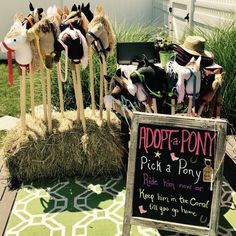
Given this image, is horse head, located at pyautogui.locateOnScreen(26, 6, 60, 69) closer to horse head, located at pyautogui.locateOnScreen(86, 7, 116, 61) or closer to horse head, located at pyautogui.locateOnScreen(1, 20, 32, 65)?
horse head, located at pyautogui.locateOnScreen(1, 20, 32, 65)

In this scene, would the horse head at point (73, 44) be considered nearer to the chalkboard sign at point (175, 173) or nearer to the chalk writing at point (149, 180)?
the chalkboard sign at point (175, 173)

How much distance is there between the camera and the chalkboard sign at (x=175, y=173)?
2.65 meters

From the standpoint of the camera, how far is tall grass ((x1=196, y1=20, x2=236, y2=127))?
512 centimetres

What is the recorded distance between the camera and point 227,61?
514 centimetres

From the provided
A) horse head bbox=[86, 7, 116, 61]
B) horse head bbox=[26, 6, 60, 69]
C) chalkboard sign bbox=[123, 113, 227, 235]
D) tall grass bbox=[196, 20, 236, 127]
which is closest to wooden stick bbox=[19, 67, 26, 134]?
horse head bbox=[26, 6, 60, 69]

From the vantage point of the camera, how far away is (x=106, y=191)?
379cm

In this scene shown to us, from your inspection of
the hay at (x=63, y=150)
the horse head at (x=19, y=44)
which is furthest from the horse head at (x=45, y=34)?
the hay at (x=63, y=150)

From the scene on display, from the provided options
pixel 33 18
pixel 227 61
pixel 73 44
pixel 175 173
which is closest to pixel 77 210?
pixel 175 173

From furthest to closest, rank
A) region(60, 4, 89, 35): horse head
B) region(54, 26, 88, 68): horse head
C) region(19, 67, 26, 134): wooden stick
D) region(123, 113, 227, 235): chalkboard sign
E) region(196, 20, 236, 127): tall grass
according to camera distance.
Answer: region(196, 20, 236, 127): tall grass → region(19, 67, 26, 134): wooden stick → region(60, 4, 89, 35): horse head → region(54, 26, 88, 68): horse head → region(123, 113, 227, 235): chalkboard sign

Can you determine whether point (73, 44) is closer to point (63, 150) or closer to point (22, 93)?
point (22, 93)

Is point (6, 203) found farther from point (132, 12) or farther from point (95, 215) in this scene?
point (132, 12)

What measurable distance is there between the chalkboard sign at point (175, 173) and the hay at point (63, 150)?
1155 millimetres

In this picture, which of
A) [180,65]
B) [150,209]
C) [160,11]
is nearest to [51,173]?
[150,209]

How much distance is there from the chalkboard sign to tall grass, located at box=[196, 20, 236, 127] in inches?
103
